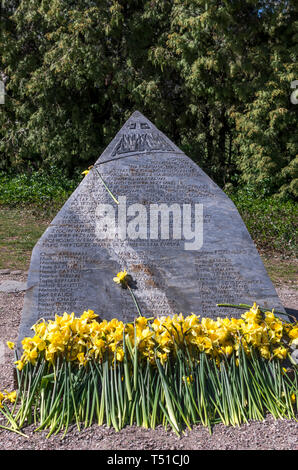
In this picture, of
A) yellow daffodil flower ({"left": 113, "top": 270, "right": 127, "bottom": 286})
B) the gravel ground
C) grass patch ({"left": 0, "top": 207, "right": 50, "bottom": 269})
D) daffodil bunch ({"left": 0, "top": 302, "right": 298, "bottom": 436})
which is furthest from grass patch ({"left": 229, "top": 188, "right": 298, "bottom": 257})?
the gravel ground

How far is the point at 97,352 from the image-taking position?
8.89 ft

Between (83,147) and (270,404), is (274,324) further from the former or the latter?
(83,147)

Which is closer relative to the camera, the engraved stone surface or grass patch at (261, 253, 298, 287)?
the engraved stone surface

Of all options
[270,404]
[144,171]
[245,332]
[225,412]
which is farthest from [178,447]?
[144,171]

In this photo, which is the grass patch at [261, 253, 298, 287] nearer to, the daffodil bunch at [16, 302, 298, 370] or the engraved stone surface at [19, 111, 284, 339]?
the engraved stone surface at [19, 111, 284, 339]

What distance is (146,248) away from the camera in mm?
3352

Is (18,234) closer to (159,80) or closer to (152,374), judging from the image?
(159,80)

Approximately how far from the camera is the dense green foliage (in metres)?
9.23

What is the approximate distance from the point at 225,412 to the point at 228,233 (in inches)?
49.1

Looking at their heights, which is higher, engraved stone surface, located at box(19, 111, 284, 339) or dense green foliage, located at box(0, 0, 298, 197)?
→ dense green foliage, located at box(0, 0, 298, 197)

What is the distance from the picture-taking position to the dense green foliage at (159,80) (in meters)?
9.23

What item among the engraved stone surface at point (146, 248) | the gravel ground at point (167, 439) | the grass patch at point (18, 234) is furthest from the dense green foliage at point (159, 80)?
the gravel ground at point (167, 439)

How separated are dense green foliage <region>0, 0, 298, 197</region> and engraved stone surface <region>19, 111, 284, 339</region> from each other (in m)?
6.18

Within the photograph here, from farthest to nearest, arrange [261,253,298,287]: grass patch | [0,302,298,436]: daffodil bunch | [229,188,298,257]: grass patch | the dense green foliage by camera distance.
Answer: the dense green foliage
[229,188,298,257]: grass patch
[261,253,298,287]: grass patch
[0,302,298,436]: daffodil bunch
